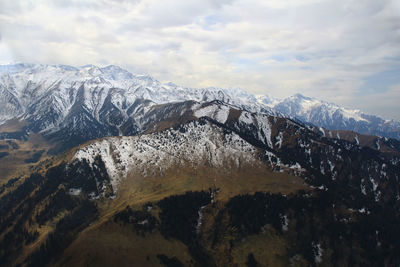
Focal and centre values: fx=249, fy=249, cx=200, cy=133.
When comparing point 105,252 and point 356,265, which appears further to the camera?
point 356,265

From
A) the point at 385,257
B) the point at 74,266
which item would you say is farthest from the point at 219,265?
the point at 385,257

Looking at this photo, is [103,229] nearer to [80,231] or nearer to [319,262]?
[80,231]

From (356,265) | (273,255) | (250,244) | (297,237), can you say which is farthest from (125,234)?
(356,265)

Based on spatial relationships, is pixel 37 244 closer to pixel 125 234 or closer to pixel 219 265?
pixel 125 234

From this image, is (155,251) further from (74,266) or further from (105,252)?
(74,266)

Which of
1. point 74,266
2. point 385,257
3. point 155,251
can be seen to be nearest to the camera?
point 74,266

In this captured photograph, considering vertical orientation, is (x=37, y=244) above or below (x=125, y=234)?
below

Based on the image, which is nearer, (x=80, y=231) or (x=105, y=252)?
(x=105, y=252)

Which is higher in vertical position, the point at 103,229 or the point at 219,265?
the point at 103,229

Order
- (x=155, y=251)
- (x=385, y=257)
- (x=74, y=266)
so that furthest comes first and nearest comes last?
(x=385, y=257), (x=155, y=251), (x=74, y=266)
